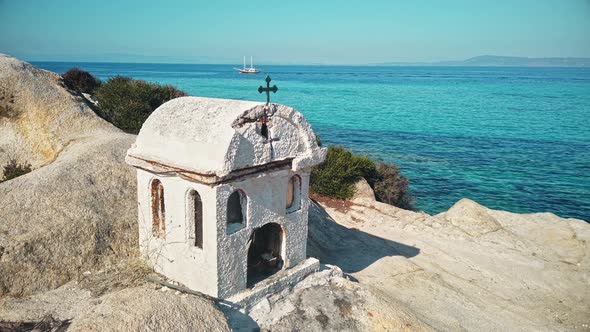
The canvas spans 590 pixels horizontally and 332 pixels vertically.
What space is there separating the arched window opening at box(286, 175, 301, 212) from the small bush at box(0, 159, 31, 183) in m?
10.5

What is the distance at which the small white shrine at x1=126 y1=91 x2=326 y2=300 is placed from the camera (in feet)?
23.9

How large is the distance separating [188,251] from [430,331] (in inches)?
193

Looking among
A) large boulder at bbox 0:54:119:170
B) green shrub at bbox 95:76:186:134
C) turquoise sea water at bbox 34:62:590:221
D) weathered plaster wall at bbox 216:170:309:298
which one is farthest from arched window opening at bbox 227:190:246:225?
turquoise sea water at bbox 34:62:590:221

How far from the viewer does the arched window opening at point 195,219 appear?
25.8 ft

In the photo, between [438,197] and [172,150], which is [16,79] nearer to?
[172,150]

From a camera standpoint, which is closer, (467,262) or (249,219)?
(249,219)

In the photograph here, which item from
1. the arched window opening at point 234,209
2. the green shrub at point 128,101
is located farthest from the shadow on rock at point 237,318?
the green shrub at point 128,101

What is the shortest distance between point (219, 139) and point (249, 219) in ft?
5.34

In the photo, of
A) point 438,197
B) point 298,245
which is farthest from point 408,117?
point 298,245

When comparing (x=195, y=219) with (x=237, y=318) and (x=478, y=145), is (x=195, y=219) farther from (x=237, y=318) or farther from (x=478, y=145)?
(x=478, y=145)

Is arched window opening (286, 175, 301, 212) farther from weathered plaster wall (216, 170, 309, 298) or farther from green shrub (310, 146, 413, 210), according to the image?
green shrub (310, 146, 413, 210)

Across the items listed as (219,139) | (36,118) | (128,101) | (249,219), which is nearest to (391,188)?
(128,101)

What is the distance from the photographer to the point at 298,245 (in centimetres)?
923

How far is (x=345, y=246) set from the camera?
1552 centimetres
